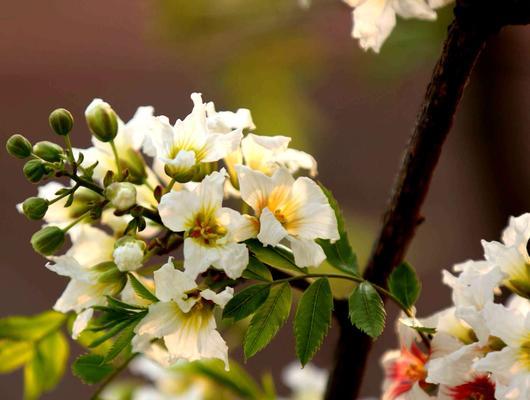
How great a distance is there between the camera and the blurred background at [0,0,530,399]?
79 centimetres

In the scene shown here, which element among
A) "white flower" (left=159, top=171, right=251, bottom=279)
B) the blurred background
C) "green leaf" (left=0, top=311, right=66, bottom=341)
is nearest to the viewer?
"white flower" (left=159, top=171, right=251, bottom=279)

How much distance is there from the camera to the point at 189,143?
278 millimetres

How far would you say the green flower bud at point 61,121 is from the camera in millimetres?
279

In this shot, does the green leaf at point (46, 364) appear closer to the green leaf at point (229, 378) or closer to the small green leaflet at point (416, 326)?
the green leaf at point (229, 378)

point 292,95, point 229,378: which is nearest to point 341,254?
point 229,378

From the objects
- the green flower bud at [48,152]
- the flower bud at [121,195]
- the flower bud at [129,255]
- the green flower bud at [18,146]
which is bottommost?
the flower bud at [129,255]

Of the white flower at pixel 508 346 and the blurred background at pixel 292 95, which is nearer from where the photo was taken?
the white flower at pixel 508 346

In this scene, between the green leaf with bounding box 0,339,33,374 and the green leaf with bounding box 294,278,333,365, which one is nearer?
the green leaf with bounding box 294,278,333,365

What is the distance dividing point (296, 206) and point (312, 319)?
38mm

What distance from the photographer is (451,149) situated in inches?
70.2

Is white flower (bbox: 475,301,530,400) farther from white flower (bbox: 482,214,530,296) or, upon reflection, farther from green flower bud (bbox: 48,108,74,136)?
green flower bud (bbox: 48,108,74,136)

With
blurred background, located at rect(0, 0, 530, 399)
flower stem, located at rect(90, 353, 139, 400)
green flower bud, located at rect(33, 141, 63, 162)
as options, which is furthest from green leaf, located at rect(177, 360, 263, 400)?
blurred background, located at rect(0, 0, 530, 399)

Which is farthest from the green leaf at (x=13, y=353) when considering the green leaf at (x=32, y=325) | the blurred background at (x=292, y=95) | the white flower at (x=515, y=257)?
the blurred background at (x=292, y=95)

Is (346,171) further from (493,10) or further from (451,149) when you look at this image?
(493,10)
